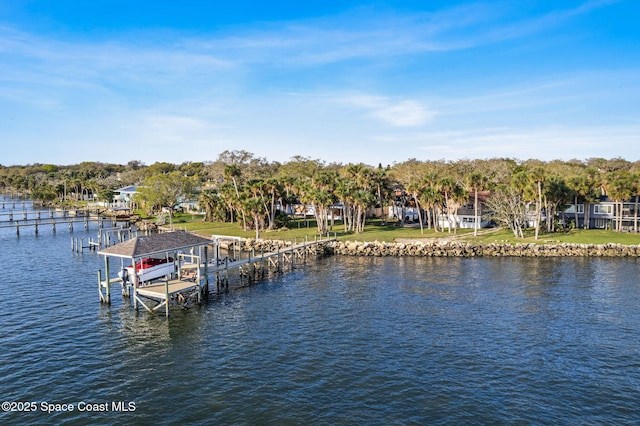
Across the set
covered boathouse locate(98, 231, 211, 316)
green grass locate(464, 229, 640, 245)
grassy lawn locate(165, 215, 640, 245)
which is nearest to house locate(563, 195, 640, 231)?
grassy lawn locate(165, 215, 640, 245)

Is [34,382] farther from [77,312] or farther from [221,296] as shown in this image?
[221,296]

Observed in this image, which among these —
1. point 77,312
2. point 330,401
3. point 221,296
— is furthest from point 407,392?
point 77,312

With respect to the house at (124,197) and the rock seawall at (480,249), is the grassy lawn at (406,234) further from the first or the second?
the house at (124,197)

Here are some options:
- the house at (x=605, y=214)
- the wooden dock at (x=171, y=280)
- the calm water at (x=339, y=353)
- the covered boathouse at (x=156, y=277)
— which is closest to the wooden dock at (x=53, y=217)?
the calm water at (x=339, y=353)

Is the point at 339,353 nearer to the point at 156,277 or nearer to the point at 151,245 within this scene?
the point at 151,245

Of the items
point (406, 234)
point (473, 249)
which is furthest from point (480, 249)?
point (406, 234)

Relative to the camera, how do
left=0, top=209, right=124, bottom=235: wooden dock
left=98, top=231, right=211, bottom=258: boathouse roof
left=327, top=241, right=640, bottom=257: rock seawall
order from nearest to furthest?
left=98, top=231, right=211, bottom=258: boathouse roof, left=327, top=241, right=640, bottom=257: rock seawall, left=0, top=209, right=124, bottom=235: wooden dock

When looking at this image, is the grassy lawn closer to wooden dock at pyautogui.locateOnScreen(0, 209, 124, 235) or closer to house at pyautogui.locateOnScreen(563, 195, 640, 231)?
house at pyautogui.locateOnScreen(563, 195, 640, 231)
